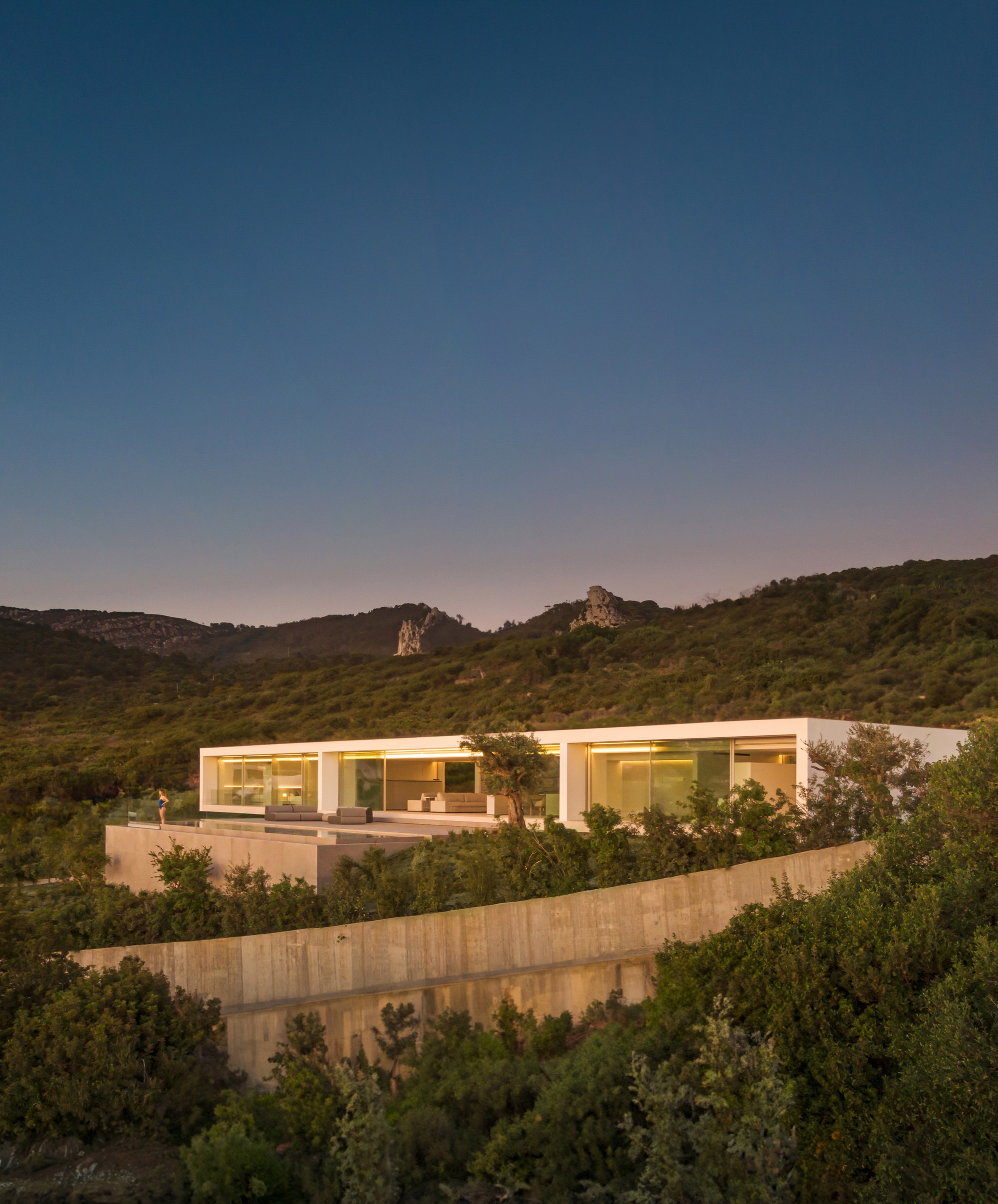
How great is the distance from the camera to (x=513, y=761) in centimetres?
1658

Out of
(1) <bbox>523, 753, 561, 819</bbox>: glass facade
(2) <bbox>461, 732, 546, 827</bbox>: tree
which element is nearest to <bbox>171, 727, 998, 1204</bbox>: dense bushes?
(2) <bbox>461, 732, 546, 827</bbox>: tree

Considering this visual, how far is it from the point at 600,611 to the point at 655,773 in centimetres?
4347

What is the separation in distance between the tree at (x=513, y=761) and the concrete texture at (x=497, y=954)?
14.0 ft

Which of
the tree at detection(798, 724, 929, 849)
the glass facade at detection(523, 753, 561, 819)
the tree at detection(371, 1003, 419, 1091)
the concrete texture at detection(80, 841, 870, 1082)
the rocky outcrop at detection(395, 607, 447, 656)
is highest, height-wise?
the rocky outcrop at detection(395, 607, 447, 656)

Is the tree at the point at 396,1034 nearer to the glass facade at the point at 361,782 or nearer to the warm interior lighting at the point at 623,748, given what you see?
the warm interior lighting at the point at 623,748

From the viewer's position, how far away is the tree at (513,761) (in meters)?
16.5

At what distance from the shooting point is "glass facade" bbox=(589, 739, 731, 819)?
15172 millimetres

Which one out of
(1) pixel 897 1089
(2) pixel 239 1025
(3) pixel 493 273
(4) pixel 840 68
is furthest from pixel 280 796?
(4) pixel 840 68

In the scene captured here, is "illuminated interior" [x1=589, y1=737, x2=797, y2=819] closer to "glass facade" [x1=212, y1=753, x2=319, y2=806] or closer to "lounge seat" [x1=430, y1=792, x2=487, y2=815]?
"lounge seat" [x1=430, y1=792, x2=487, y2=815]

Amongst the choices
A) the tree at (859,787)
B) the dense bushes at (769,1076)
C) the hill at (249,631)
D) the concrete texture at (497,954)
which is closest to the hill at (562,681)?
the hill at (249,631)

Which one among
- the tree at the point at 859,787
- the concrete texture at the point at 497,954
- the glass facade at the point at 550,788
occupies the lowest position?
the concrete texture at the point at 497,954

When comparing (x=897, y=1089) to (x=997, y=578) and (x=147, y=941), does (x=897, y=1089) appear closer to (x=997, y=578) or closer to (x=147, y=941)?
(x=147, y=941)

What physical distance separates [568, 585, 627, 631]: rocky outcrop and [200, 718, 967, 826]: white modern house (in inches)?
1314

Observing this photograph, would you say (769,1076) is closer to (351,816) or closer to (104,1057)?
(104,1057)
